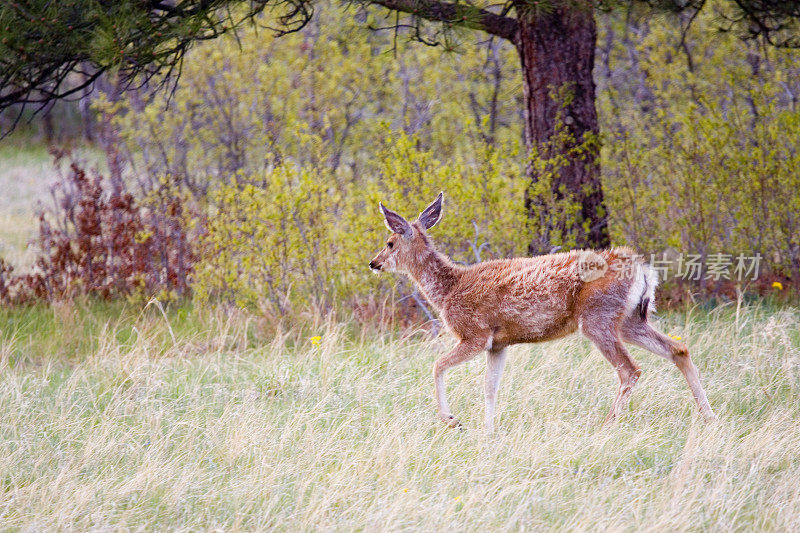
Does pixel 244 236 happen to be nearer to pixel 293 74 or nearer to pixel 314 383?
pixel 314 383

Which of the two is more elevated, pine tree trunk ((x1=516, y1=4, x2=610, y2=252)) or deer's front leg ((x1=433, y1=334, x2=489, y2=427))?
pine tree trunk ((x1=516, y1=4, x2=610, y2=252))

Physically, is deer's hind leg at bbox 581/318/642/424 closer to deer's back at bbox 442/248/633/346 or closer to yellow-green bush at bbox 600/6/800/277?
deer's back at bbox 442/248/633/346

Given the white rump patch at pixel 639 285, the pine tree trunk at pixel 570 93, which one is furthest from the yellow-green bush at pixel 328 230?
the white rump patch at pixel 639 285

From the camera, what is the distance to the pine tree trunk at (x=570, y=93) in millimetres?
9312

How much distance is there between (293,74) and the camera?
15.5 meters

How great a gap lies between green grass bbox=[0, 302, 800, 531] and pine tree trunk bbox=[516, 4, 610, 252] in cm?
197

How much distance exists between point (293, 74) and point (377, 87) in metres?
1.56

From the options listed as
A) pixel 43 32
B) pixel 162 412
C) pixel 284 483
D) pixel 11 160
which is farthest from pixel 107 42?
pixel 11 160

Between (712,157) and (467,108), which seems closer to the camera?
(712,157)

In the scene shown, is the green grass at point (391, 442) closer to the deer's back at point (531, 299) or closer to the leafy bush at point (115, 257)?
the deer's back at point (531, 299)

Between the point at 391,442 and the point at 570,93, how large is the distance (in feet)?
16.9

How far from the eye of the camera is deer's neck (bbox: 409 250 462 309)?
21.8 feet

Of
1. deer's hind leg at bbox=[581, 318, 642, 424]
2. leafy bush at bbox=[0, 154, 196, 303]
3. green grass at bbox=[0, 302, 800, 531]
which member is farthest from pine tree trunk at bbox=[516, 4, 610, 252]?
leafy bush at bbox=[0, 154, 196, 303]

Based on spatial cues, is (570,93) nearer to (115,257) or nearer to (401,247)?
(401,247)
